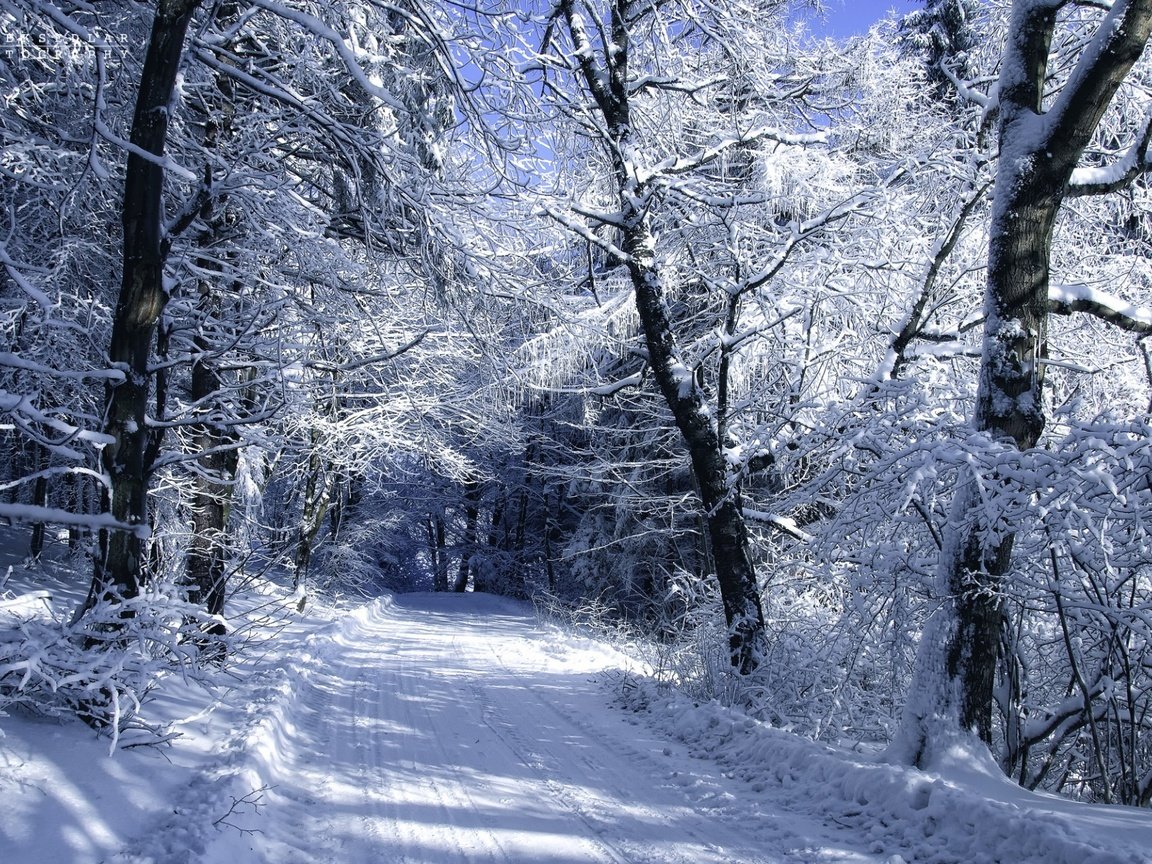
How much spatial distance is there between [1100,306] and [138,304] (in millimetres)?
6123

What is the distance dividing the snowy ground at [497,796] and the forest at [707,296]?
0.51 m

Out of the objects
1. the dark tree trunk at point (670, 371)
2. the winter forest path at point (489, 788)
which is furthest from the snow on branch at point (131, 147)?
the dark tree trunk at point (670, 371)

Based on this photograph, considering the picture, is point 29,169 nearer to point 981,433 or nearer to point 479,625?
point 981,433

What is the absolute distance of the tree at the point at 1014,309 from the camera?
4.41 meters

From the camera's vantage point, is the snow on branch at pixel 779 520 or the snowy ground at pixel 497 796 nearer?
the snowy ground at pixel 497 796

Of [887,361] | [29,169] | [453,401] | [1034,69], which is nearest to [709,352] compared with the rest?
[887,361]

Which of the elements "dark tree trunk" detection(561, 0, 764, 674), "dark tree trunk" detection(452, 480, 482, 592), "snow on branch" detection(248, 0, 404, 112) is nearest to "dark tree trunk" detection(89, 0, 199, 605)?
"snow on branch" detection(248, 0, 404, 112)

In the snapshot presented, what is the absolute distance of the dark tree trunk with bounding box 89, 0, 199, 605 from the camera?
4.03 metres

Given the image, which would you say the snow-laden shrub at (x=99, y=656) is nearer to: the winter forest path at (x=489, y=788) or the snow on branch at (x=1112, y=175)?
the winter forest path at (x=489, y=788)

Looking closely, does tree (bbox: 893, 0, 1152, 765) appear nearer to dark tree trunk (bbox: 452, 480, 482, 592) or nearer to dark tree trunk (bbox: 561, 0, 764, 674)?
dark tree trunk (bbox: 561, 0, 764, 674)

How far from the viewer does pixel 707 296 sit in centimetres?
952

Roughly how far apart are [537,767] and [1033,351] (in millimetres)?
→ 4340

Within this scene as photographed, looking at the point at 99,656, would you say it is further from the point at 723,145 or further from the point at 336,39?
the point at 723,145

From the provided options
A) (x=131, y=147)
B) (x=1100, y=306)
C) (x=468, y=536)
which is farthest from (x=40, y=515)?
(x=468, y=536)
